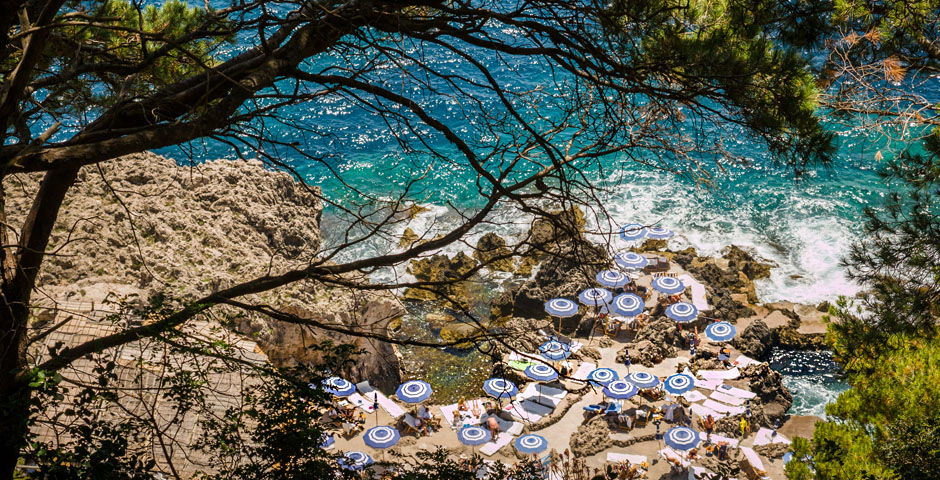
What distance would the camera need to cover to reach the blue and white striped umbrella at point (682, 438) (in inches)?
509

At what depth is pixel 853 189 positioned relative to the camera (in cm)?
2366

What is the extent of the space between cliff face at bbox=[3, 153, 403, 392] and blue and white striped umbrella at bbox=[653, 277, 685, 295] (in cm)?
716

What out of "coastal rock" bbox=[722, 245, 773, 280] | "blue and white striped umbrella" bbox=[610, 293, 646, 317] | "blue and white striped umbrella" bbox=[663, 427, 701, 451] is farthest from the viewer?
"coastal rock" bbox=[722, 245, 773, 280]

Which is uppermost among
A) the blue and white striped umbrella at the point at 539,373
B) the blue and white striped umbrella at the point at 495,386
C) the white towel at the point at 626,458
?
the blue and white striped umbrella at the point at 539,373

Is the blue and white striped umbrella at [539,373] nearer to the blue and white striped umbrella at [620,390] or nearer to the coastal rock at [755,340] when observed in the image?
the blue and white striped umbrella at [620,390]

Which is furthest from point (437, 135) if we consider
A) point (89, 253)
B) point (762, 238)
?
point (89, 253)

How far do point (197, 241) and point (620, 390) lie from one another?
8516 mm

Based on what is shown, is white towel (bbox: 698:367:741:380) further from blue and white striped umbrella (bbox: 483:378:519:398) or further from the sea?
blue and white striped umbrella (bbox: 483:378:519:398)

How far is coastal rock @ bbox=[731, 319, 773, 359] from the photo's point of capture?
16.3 m

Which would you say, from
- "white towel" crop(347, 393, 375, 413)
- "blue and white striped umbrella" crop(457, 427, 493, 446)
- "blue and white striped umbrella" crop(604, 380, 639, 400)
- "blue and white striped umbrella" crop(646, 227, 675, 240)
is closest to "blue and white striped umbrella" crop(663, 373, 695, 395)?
"blue and white striped umbrella" crop(604, 380, 639, 400)

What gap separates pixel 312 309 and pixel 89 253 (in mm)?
3582

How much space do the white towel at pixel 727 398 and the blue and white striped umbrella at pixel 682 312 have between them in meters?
2.41

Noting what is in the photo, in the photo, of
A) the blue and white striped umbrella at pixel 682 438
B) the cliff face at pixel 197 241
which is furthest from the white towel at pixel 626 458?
the cliff face at pixel 197 241

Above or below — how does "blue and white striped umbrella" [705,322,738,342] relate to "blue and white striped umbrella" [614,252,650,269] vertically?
below
